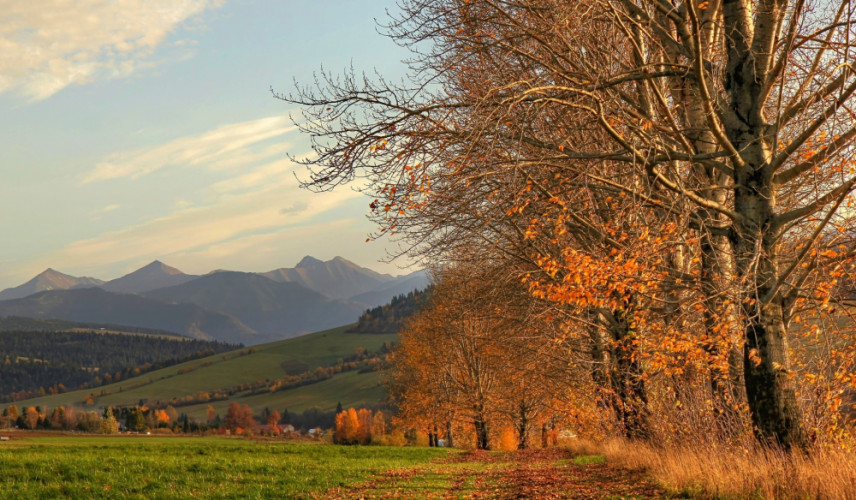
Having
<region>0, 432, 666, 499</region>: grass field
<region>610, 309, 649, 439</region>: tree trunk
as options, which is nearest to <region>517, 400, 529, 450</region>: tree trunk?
<region>0, 432, 666, 499</region>: grass field

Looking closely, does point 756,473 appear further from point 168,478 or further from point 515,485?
point 168,478

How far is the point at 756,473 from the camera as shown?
8.83m

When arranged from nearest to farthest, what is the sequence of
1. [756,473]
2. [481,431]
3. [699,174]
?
[756,473]
[699,174]
[481,431]

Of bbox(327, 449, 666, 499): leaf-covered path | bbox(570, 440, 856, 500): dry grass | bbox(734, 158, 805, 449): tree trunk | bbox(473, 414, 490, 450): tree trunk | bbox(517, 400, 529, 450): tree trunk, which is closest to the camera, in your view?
bbox(570, 440, 856, 500): dry grass

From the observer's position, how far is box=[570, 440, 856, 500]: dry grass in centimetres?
783

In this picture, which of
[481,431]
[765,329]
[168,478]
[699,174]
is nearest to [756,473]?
[765,329]

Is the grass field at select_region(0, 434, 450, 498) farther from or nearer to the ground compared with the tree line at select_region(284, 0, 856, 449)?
nearer to the ground

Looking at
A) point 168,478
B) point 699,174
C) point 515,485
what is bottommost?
point 515,485

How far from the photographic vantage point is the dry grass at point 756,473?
25.7 feet

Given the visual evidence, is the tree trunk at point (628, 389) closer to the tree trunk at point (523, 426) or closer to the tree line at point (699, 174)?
the tree line at point (699, 174)

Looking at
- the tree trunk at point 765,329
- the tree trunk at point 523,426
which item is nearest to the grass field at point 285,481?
the tree trunk at point 765,329

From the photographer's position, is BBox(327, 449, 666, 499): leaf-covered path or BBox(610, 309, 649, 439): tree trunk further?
BBox(610, 309, 649, 439): tree trunk

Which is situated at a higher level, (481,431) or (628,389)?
(628,389)

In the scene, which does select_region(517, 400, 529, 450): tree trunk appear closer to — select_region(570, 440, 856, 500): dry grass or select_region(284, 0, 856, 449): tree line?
select_region(284, 0, 856, 449): tree line
